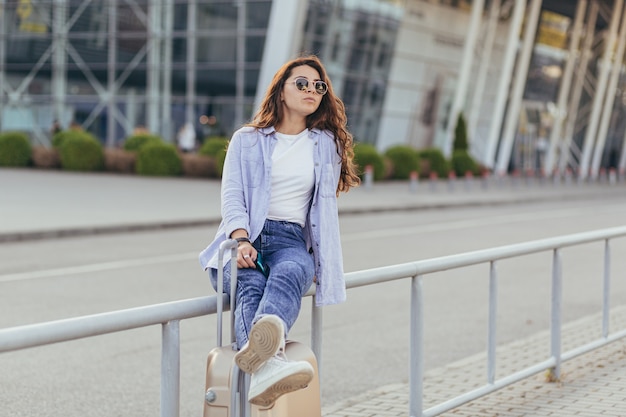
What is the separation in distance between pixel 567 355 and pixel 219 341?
140 inches

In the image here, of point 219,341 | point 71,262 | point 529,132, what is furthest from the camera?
point 529,132

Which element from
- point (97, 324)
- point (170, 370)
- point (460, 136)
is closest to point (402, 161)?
point (460, 136)

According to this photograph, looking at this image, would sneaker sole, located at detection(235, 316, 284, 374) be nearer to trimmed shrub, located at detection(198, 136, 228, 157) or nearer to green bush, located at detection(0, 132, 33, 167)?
trimmed shrub, located at detection(198, 136, 228, 157)

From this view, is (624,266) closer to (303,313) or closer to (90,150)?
(303,313)

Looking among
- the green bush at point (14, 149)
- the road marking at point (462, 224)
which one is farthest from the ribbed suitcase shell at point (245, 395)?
the green bush at point (14, 149)

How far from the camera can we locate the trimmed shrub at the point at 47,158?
38375 millimetres

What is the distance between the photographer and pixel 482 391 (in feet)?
20.5

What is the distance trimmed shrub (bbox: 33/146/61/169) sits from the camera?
126ft

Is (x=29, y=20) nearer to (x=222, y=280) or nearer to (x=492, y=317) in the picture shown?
(x=492, y=317)

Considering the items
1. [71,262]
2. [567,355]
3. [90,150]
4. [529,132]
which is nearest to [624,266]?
[567,355]

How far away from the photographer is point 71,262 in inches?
561

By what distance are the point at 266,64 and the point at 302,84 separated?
109ft

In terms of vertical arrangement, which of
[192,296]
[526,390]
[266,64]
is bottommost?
[266,64]

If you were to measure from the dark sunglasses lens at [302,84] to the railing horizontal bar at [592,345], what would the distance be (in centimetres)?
321
